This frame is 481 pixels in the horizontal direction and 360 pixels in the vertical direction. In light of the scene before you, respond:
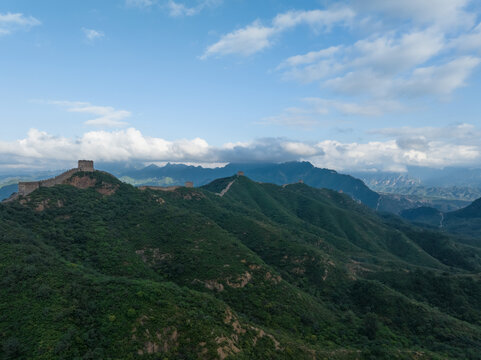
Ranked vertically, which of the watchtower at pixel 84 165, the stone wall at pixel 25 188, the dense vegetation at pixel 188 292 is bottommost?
the dense vegetation at pixel 188 292

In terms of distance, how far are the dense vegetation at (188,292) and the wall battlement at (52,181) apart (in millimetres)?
3713

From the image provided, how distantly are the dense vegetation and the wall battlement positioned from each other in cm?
371

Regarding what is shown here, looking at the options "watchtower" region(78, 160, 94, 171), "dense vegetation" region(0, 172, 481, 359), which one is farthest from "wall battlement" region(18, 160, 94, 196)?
"dense vegetation" region(0, 172, 481, 359)

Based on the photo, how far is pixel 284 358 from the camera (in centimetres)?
3656

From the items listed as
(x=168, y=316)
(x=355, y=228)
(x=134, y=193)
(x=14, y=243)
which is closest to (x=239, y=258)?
(x=168, y=316)

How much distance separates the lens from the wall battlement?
73.8 meters

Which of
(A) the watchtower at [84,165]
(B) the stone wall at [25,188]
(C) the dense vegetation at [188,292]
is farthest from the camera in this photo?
(A) the watchtower at [84,165]

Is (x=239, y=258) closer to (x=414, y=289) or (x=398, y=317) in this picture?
(x=398, y=317)

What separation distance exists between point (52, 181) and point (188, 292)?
2811 inches

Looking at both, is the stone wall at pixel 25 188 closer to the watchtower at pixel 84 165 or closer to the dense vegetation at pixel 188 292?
the dense vegetation at pixel 188 292

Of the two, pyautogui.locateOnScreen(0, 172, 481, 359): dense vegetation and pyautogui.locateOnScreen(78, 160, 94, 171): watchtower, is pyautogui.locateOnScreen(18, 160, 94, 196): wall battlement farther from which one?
pyautogui.locateOnScreen(0, 172, 481, 359): dense vegetation

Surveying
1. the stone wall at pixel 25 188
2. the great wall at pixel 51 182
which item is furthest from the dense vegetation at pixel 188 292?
the stone wall at pixel 25 188

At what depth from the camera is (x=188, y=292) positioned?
1649 inches

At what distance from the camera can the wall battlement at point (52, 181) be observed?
7381 centimetres
